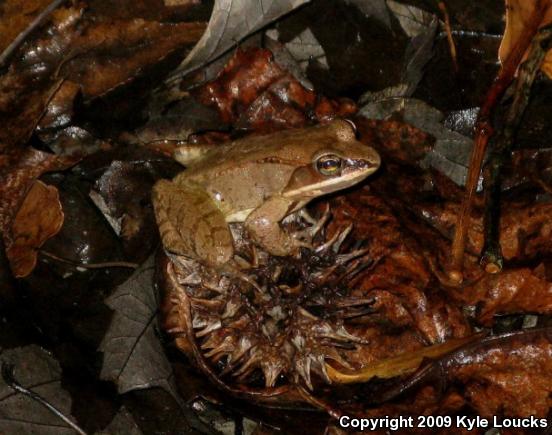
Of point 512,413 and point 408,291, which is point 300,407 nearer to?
point 408,291

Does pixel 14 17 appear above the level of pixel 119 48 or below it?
above

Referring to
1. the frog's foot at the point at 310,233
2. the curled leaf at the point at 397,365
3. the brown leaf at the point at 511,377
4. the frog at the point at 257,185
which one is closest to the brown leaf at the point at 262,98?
the frog at the point at 257,185

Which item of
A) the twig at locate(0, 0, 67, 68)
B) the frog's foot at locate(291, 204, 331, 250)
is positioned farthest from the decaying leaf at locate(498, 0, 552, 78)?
the twig at locate(0, 0, 67, 68)

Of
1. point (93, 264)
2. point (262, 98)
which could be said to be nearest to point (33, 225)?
point (93, 264)

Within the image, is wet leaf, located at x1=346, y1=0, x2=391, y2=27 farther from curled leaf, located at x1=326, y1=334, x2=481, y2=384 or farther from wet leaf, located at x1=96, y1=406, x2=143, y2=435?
wet leaf, located at x1=96, y1=406, x2=143, y2=435

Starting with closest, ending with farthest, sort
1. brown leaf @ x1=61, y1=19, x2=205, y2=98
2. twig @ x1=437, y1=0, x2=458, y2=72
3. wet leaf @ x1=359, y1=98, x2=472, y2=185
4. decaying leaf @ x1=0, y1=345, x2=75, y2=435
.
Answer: decaying leaf @ x1=0, y1=345, x2=75, y2=435
wet leaf @ x1=359, y1=98, x2=472, y2=185
twig @ x1=437, y1=0, x2=458, y2=72
brown leaf @ x1=61, y1=19, x2=205, y2=98

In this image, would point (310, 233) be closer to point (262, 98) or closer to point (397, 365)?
point (397, 365)
